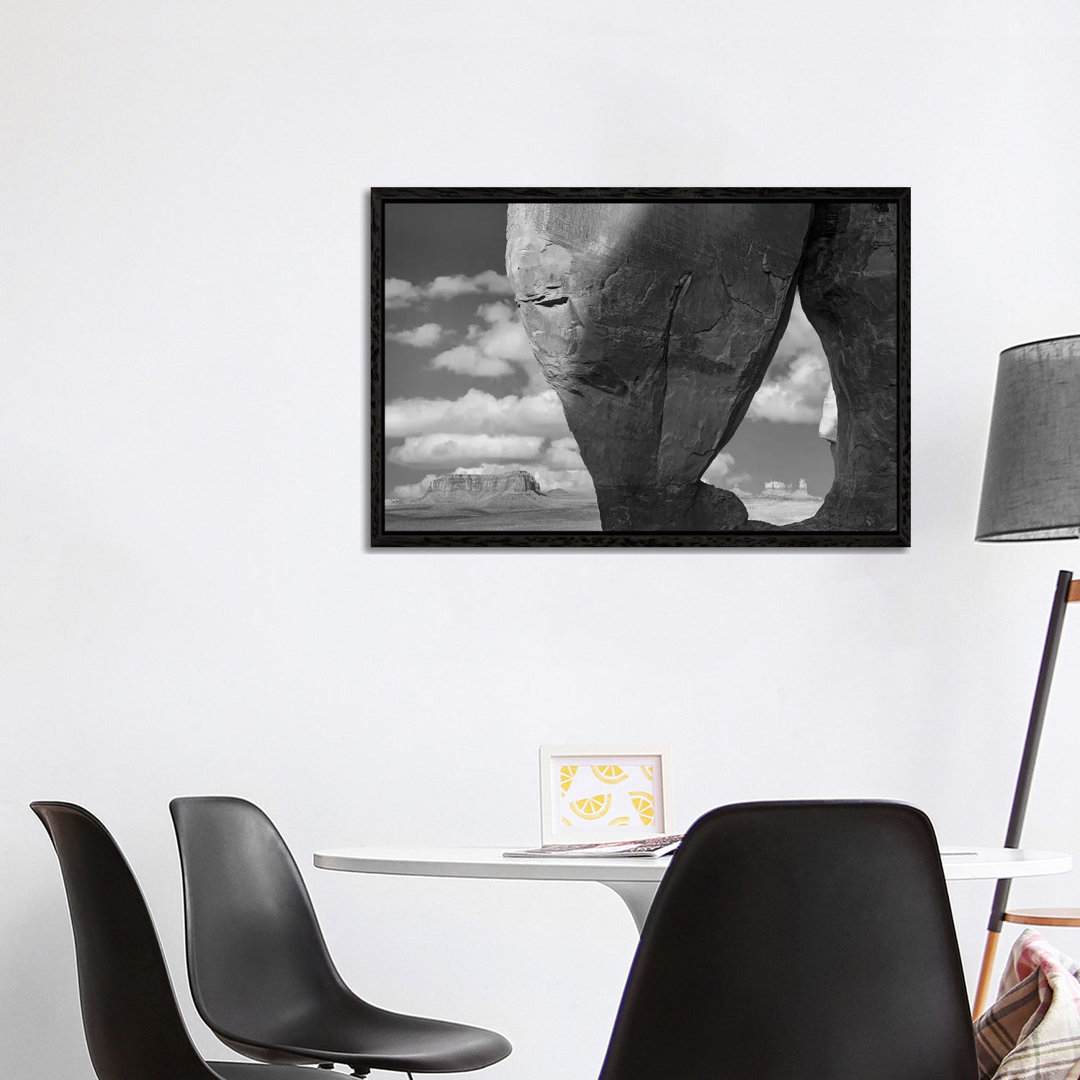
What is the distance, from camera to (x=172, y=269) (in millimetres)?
2801

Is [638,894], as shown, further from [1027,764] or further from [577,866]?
[1027,764]

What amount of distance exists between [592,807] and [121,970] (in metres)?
0.73

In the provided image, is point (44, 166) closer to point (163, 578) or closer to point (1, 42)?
point (1, 42)

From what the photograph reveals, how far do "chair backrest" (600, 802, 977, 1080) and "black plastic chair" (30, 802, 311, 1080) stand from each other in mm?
670

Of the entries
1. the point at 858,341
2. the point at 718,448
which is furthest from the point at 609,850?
the point at 858,341

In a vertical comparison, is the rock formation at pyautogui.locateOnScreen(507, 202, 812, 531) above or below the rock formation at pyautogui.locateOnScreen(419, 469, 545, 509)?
above

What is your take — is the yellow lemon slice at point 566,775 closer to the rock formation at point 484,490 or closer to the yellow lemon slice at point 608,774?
the yellow lemon slice at point 608,774

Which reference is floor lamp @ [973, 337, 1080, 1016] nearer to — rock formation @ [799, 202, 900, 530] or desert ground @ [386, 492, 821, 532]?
rock formation @ [799, 202, 900, 530]

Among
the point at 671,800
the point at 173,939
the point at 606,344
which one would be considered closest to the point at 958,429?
the point at 606,344

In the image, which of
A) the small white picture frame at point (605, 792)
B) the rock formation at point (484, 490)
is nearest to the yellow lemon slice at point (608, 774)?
the small white picture frame at point (605, 792)

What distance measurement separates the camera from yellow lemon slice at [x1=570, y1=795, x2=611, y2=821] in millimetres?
1981

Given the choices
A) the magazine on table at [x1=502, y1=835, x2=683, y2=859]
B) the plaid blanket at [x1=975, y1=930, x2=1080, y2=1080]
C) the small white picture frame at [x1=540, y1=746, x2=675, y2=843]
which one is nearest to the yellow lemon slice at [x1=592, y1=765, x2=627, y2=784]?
the small white picture frame at [x1=540, y1=746, x2=675, y2=843]

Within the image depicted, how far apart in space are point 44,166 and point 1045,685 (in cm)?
241

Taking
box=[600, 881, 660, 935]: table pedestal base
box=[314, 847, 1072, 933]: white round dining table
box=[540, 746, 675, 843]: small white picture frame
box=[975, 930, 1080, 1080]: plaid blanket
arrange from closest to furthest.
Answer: box=[975, 930, 1080, 1080]: plaid blanket, box=[314, 847, 1072, 933]: white round dining table, box=[600, 881, 660, 935]: table pedestal base, box=[540, 746, 675, 843]: small white picture frame
